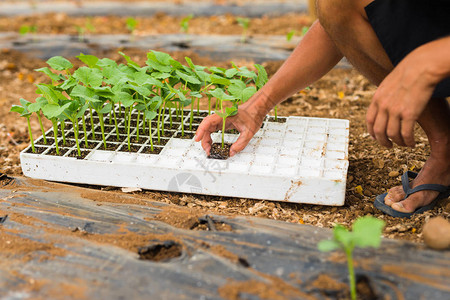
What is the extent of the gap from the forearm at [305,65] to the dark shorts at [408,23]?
322mm

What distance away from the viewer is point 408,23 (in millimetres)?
1522

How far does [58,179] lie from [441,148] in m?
1.58

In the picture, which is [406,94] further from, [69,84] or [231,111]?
[69,84]

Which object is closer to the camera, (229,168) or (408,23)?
(408,23)

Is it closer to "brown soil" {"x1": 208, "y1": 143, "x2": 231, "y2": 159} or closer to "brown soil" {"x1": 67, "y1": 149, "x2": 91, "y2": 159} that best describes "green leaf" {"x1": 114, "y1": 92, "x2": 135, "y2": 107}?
"brown soil" {"x1": 67, "y1": 149, "x2": 91, "y2": 159}

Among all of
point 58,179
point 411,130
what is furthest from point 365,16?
point 58,179

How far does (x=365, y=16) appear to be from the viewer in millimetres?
1642

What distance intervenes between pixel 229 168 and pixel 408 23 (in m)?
0.85

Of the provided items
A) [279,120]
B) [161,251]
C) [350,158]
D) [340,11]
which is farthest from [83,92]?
[350,158]

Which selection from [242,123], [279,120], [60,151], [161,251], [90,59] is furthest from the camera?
[279,120]

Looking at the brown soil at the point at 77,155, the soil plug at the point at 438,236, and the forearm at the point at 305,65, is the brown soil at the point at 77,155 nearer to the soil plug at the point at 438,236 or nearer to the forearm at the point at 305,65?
the forearm at the point at 305,65

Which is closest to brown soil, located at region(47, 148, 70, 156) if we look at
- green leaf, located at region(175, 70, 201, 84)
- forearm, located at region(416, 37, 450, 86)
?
green leaf, located at region(175, 70, 201, 84)

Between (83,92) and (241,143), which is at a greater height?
(83,92)

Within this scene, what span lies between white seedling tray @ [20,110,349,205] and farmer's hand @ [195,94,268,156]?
0.05 metres
